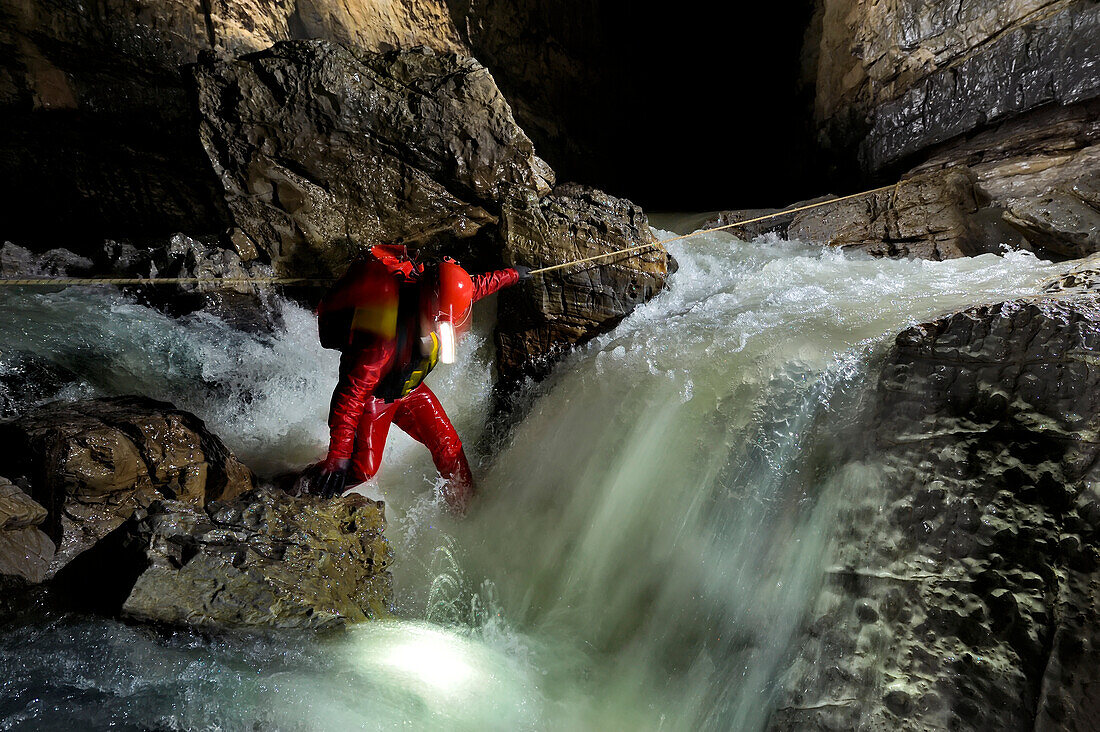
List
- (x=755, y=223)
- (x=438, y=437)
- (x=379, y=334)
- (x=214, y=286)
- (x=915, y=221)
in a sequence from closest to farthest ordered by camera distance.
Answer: (x=379, y=334)
(x=438, y=437)
(x=214, y=286)
(x=915, y=221)
(x=755, y=223)

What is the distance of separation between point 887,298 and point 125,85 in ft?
32.0

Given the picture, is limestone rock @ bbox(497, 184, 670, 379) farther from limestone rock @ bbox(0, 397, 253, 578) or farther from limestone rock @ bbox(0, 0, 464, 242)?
limestone rock @ bbox(0, 0, 464, 242)

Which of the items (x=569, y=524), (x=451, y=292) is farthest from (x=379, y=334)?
(x=569, y=524)

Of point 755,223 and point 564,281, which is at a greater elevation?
point 755,223

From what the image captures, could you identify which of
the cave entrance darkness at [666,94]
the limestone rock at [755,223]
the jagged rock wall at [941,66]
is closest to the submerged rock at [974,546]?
the limestone rock at [755,223]

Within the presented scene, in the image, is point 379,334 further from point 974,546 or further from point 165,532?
point 974,546

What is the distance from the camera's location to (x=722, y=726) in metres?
2.09

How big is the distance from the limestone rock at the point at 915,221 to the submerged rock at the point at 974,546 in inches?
162

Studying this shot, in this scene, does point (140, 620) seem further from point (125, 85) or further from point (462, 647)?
point (125, 85)

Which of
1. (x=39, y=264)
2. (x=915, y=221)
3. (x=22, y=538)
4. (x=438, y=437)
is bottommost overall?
(x=22, y=538)

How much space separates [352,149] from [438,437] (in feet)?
11.3

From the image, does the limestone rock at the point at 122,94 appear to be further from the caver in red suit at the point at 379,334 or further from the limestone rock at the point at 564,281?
the caver in red suit at the point at 379,334

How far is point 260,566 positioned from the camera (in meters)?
2.52

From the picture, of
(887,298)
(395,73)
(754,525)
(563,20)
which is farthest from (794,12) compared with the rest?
(754,525)
